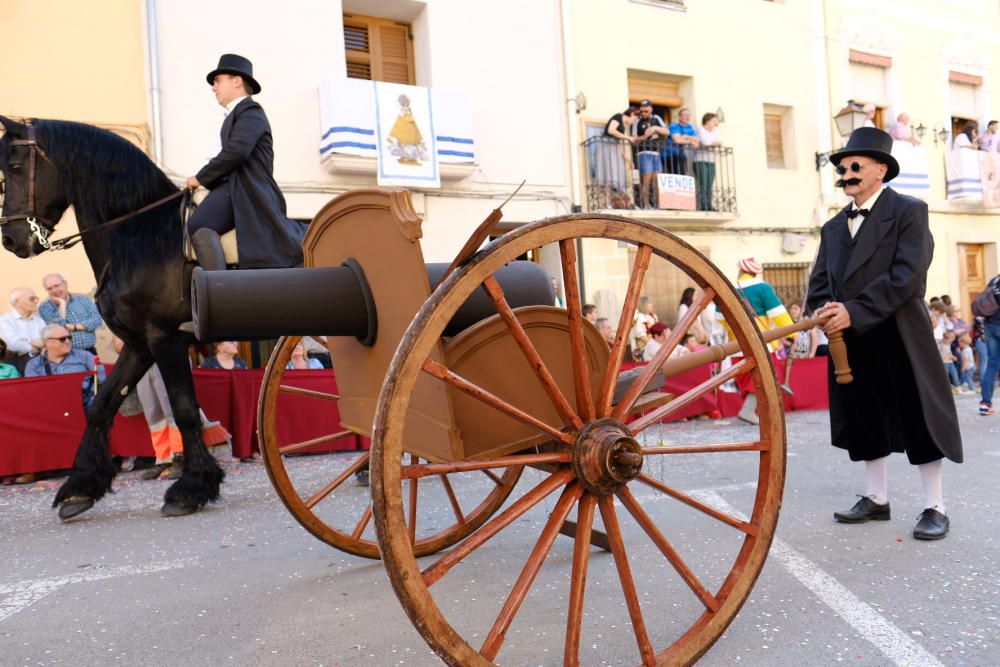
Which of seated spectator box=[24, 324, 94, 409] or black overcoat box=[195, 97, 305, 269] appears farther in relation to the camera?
seated spectator box=[24, 324, 94, 409]

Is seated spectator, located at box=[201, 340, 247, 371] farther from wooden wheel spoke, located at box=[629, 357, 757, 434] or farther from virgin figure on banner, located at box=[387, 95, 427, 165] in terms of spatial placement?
wooden wheel spoke, located at box=[629, 357, 757, 434]

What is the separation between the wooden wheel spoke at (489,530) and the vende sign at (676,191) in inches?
419

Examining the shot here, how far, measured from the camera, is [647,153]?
1205 centimetres

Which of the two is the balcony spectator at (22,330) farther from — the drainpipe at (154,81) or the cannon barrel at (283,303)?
the cannon barrel at (283,303)

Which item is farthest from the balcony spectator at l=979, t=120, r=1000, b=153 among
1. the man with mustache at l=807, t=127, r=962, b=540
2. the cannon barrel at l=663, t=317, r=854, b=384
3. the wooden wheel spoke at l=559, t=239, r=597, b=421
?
the wooden wheel spoke at l=559, t=239, r=597, b=421

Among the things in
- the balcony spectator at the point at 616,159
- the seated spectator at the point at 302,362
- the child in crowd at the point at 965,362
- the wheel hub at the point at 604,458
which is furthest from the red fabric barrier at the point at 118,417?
the child in crowd at the point at 965,362

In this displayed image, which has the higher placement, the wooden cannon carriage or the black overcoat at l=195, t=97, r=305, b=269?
the black overcoat at l=195, t=97, r=305, b=269

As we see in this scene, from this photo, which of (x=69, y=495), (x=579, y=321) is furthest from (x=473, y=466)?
(x=69, y=495)

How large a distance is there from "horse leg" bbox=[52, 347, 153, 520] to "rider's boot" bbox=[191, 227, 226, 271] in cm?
79

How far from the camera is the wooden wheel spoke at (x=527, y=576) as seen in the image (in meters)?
1.85

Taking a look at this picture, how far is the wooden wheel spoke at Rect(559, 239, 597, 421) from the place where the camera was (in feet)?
6.65

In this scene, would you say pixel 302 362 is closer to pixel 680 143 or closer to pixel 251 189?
pixel 251 189

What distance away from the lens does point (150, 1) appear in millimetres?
9180

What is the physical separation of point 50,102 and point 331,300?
27.9ft
